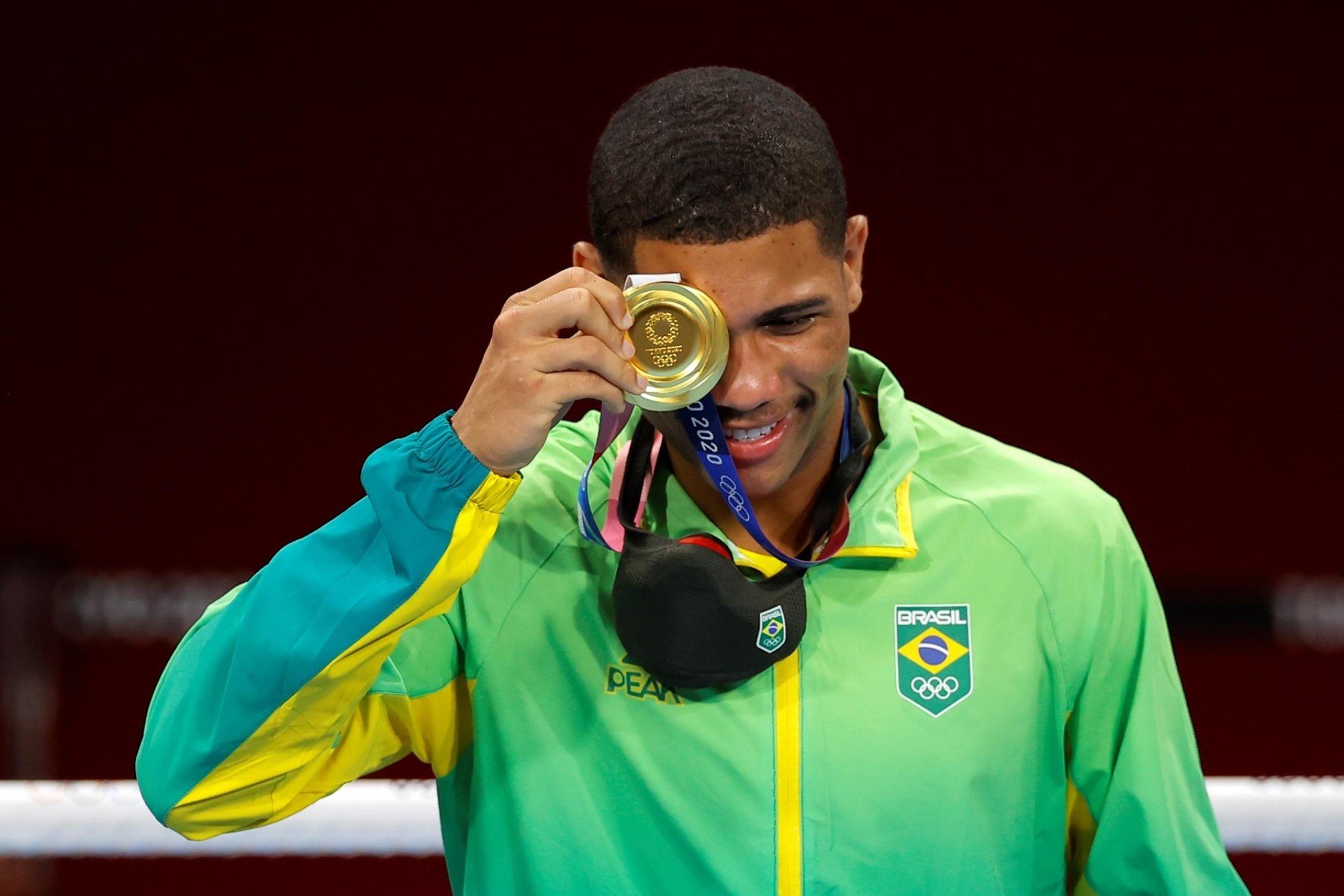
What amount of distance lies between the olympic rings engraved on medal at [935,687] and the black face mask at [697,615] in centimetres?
11

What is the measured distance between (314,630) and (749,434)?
378 millimetres

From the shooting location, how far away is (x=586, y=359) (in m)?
1.07

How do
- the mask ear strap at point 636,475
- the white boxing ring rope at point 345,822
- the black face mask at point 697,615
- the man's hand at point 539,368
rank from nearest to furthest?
1. the man's hand at point 539,368
2. the black face mask at point 697,615
3. the mask ear strap at point 636,475
4. the white boxing ring rope at point 345,822

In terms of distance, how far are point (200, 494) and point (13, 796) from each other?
1.51 metres

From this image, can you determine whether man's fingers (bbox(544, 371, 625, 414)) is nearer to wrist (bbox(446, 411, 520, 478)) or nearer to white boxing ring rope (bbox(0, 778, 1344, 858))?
wrist (bbox(446, 411, 520, 478))

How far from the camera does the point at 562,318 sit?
1070mm

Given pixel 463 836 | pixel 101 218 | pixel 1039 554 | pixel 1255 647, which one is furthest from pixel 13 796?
pixel 1255 647

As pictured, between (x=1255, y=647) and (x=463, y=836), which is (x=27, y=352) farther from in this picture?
(x=1255, y=647)

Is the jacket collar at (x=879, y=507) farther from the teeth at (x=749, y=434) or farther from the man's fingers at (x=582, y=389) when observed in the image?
the man's fingers at (x=582, y=389)

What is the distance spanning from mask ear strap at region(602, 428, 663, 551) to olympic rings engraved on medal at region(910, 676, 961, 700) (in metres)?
0.26

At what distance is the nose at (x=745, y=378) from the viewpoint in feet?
3.84

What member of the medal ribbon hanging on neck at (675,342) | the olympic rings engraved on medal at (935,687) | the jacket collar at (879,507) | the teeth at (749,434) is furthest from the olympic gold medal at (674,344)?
the olympic rings engraved on medal at (935,687)

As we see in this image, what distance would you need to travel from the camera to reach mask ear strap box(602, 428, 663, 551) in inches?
48.4

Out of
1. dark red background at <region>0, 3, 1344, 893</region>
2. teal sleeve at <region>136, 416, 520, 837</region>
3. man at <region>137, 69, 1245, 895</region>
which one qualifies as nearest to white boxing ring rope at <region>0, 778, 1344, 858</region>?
man at <region>137, 69, 1245, 895</region>
